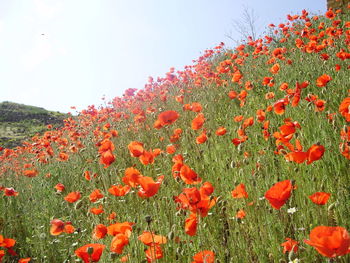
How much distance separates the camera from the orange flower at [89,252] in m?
1.44

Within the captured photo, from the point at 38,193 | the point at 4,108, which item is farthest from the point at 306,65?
the point at 4,108

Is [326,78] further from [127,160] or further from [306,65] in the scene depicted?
[127,160]

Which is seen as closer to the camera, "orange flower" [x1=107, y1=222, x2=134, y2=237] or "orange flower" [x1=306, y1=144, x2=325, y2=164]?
"orange flower" [x1=306, y1=144, x2=325, y2=164]

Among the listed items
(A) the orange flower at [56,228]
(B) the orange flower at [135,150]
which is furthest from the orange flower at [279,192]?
(A) the orange flower at [56,228]

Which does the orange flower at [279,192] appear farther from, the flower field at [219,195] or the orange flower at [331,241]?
the orange flower at [331,241]

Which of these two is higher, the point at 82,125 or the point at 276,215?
the point at 82,125

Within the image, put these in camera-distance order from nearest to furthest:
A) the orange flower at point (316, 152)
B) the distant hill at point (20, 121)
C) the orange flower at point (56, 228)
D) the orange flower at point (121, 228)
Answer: the orange flower at point (316, 152) < the orange flower at point (121, 228) < the orange flower at point (56, 228) < the distant hill at point (20, 121)

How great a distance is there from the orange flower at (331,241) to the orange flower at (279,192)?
0.96 feet

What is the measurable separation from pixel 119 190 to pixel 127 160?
253 cm

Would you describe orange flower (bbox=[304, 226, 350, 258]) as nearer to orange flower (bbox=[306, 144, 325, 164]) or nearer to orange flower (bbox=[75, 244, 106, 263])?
orange flower (bbox=[306, 144, 325, 164])

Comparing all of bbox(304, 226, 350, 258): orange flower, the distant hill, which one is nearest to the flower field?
bbox(304, 226, 350, 258): orange flower

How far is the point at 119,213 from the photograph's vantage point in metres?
2.88

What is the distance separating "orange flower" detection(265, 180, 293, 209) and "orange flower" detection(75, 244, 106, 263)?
795 mm

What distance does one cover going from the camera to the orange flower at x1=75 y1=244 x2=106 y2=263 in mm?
1438
